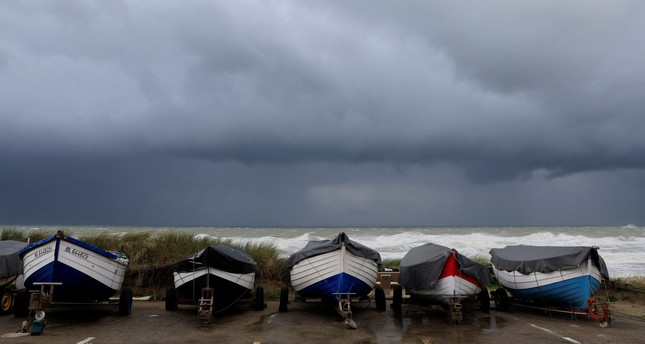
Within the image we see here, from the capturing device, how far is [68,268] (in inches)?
380

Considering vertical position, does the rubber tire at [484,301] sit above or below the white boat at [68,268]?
below

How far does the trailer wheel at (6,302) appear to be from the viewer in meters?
10.8

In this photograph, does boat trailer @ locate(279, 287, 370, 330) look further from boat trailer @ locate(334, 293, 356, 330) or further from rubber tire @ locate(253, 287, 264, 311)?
rubber tire @ locate(253, 287, 264, 311)

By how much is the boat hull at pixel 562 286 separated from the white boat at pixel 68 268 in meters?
10.5

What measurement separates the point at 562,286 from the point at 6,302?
44.5 ft

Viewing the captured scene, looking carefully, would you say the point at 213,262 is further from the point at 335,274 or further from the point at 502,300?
the point at 502,300

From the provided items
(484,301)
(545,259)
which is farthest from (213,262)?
(545,259)

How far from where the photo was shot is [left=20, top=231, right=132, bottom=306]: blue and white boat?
31.2 feet

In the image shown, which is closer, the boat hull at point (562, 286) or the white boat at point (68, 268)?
the white boat at point (68, 268)

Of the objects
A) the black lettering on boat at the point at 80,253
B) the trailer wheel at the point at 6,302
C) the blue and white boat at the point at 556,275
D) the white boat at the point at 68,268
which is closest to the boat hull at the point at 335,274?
the blue and white boat at the point at 556,275

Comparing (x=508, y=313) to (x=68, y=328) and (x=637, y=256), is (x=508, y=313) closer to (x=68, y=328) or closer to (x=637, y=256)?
(x=68, y=328)

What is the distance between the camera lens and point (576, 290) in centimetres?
1087

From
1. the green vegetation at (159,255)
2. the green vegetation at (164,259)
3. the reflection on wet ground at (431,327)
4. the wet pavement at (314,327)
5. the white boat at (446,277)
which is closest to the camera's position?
the wet pavement at (314,327)

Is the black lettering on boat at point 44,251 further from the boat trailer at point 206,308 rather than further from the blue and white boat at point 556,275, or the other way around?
the blue and white boat at point 556,275
